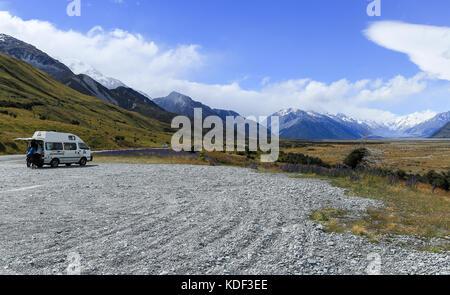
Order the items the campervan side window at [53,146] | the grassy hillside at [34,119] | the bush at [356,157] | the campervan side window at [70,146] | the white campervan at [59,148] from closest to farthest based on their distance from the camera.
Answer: the white campervan at [59,148], the campervan side window at [53,146], the campervan side window at [70,146], the bush at [356,157], the grassy hillside at [34,119]

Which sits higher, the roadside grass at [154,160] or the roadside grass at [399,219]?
the roadside grass at [154,160]

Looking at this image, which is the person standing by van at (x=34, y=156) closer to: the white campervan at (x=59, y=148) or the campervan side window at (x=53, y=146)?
the white campervan at (x=59, y=148)

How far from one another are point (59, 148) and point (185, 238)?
30136mm

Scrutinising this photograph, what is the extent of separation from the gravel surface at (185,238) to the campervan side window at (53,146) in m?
16.9

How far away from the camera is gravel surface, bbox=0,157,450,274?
7.07 metres

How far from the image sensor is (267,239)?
9.09 m

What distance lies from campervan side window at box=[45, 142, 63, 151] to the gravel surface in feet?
55.6

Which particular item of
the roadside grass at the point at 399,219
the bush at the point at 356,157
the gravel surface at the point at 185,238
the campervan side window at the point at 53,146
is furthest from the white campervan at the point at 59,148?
the bush at the point at 356,157

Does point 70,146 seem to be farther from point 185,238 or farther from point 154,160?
point 185,238

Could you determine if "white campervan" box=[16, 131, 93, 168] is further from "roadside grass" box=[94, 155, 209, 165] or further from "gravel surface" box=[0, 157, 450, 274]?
"gravel surface" box=[0, 157, 450, 274]

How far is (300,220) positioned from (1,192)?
16.4m

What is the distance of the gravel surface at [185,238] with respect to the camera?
7.07m

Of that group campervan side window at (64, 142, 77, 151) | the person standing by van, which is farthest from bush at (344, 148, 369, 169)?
the person standing by van

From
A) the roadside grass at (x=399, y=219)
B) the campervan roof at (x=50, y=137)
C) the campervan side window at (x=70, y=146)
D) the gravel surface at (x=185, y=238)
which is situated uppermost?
the campervan roof at (x=50, y=137)
